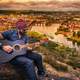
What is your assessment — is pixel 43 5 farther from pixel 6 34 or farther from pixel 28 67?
pixel 28 67

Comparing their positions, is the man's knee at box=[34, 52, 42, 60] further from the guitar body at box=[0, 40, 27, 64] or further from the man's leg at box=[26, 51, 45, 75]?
the guitar body at box=[0, 40, 27, 64]

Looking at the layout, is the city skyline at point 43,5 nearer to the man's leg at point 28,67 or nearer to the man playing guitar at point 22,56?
the man playing guitar at point 22,56

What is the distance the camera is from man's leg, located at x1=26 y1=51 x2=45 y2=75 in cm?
232

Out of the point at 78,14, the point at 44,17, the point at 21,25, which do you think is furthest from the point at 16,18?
the point at 78,14

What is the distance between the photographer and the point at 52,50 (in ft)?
7.81

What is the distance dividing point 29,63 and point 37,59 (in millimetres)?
89

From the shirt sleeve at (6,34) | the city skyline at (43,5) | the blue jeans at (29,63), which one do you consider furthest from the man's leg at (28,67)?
the city skyline at (43,5)

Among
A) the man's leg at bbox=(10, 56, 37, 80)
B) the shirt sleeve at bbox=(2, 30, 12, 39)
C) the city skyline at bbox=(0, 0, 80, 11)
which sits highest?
the city skyline at bbox=(0, 0, 80, 11)

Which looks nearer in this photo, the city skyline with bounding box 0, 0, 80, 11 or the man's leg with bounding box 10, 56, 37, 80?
the man's leg with bounding box 10, 56, 37, 80

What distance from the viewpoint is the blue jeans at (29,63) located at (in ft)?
7.55

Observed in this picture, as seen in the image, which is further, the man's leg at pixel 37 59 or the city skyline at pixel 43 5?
the city skyline at pixel 43 5

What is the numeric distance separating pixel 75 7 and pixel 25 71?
2.53 ft

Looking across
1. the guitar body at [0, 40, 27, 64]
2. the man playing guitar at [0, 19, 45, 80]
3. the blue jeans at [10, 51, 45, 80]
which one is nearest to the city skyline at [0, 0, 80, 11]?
the man playing guitar at [0, 19, 45, 80]

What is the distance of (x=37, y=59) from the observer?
235 cm
